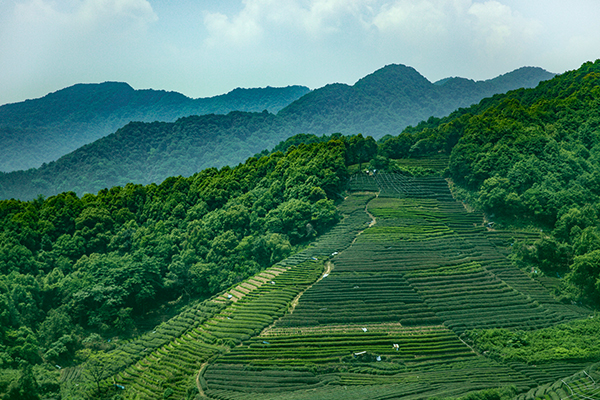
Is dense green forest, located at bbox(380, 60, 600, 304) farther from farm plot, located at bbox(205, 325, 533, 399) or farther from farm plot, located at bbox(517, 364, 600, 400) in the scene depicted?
farm plot, located at bbox(205, 325, 533, 399)

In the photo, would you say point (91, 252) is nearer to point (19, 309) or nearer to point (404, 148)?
point (19, 309)

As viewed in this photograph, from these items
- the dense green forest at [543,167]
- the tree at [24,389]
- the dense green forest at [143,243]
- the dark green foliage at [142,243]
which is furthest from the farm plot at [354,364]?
the dense green forest at [143,243]

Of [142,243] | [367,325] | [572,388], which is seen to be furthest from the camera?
[142,243]

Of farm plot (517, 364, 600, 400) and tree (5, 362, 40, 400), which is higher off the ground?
tree (5, 362, 40, 400)

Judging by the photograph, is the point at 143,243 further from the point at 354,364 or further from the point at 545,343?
the point at 545,343

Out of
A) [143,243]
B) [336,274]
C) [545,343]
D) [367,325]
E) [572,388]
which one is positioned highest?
[143,243]

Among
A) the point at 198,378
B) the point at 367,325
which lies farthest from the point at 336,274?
the point at 198,378

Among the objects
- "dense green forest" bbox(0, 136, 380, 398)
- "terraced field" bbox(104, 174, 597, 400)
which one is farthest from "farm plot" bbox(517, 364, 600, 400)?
"dense green forest" bbox(0, 136, 380, 398)
